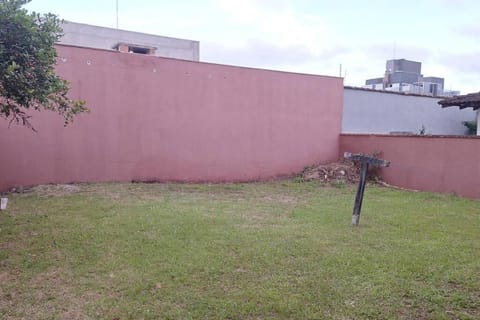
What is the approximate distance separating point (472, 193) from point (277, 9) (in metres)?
7.27

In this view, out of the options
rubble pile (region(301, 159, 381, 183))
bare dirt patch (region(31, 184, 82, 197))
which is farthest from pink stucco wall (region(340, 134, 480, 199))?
bare dirt patch (region(31, 184, 82, 197))

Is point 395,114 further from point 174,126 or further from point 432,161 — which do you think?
point 174,126

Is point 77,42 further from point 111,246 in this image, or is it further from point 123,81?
point 111,246

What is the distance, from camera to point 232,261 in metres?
4.72

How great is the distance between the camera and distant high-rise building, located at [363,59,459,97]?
790 inches

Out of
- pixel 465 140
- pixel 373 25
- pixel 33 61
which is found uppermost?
pixel 373 25

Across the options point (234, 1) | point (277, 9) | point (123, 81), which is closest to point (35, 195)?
point (123, 81)

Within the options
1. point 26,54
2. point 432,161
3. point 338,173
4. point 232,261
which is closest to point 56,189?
point 26,54

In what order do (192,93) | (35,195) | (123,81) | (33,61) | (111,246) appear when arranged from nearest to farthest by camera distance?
(33,61)
(111,246)
(35,195)
(123,81)
(192,93)

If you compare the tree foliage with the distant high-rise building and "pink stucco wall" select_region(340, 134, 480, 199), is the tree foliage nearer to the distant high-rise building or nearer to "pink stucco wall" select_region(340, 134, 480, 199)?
"pink stucco wall" select_region(340, 134, 480, 199)

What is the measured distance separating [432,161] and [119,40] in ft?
47.5

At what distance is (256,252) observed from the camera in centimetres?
503

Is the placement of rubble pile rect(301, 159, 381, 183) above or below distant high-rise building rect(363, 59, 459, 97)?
below

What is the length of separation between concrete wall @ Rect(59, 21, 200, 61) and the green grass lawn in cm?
1219
